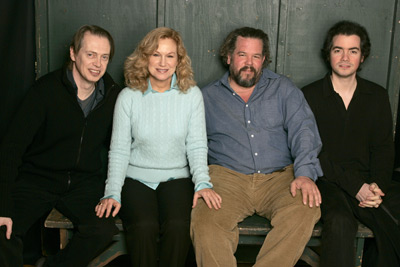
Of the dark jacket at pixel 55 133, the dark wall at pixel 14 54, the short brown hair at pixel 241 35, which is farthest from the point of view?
the short brown hair at pixel 241 35

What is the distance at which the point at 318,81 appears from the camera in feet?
11.6

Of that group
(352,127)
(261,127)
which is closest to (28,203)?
(261,127)

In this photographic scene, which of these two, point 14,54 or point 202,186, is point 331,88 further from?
point 14,54

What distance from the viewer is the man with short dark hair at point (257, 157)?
106 inches

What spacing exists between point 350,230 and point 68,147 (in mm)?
1822

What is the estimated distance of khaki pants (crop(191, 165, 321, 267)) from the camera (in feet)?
8.70

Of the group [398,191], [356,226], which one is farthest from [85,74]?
[398,191]

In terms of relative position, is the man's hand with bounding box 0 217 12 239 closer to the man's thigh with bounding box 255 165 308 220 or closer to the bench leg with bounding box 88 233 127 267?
the bench leg with bounding box 88 233 127 267

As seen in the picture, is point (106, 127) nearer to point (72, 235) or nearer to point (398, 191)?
point (72, 235)

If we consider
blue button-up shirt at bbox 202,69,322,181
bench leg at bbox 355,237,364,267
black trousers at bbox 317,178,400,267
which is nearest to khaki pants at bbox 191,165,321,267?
black trousers at bbox 317,178,400,267

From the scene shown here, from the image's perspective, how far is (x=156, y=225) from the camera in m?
2.69

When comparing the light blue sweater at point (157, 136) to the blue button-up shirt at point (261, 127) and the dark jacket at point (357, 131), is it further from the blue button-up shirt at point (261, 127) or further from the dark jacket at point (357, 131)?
the dark jacket at point (357, 131)

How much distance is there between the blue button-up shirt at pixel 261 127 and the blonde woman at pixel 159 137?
249 millimetres

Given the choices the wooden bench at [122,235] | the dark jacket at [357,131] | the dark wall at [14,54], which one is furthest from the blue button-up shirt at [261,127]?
the dark wall at [14,54]
